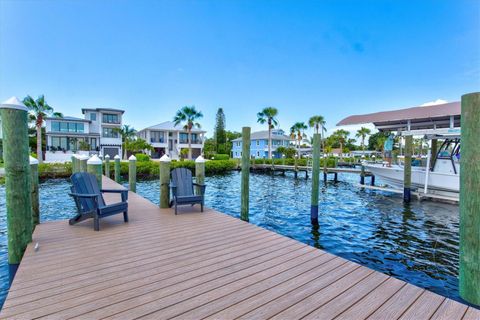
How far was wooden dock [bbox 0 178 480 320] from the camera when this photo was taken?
6.97 ft

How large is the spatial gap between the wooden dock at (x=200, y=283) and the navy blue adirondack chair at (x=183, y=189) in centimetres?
179

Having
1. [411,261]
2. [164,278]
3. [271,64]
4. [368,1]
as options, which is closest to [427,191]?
[411,261]

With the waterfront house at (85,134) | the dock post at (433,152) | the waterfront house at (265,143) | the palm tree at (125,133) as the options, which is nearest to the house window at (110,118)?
the waterfront house at (85,134)

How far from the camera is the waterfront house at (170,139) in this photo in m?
40.9

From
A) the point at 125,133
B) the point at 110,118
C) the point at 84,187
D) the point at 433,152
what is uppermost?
the point at 110,118

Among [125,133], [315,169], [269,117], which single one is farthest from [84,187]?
[269,117]

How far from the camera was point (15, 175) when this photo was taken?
332 cm

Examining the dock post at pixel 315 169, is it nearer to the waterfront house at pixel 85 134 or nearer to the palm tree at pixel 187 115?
the palm tree at pixel 187 115

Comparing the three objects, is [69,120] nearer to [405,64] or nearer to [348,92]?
[348,92]

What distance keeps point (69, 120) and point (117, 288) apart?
3826cm

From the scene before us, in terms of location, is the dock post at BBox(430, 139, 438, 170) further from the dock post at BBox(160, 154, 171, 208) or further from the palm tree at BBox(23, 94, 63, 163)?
the palm tree at BBox(23, 94, 63, 163)

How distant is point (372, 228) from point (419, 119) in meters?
8.62

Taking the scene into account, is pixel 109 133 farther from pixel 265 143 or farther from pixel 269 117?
pixel 265 143

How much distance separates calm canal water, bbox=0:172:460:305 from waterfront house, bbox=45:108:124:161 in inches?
914
